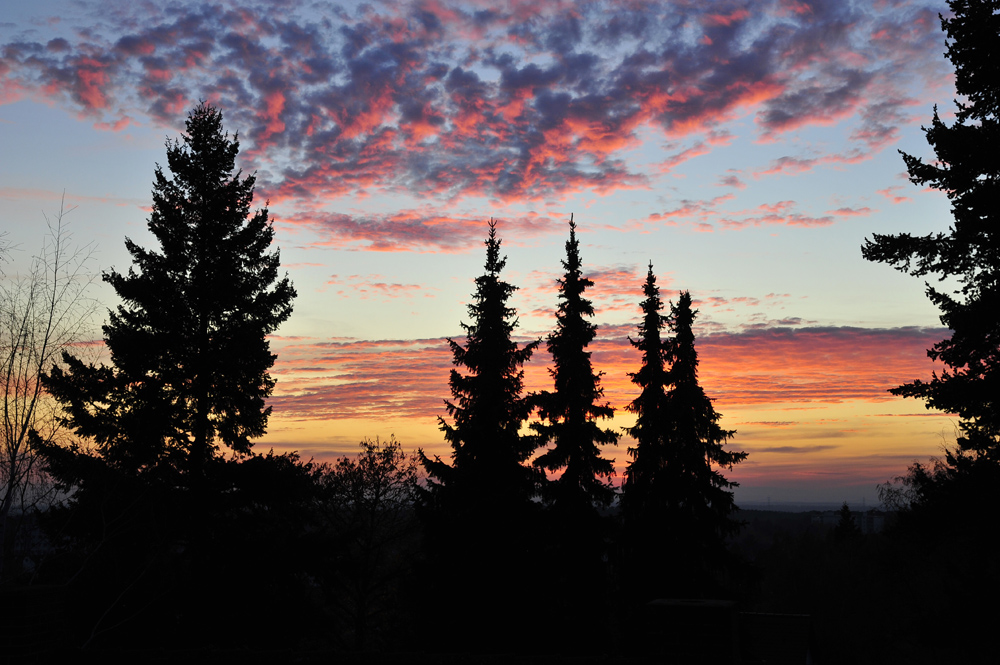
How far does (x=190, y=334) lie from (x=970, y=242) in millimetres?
20867

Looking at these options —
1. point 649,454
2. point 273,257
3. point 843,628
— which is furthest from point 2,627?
point 843,628

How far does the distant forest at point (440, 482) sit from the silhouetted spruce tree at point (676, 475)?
0.09m

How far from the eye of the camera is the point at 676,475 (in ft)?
86.6

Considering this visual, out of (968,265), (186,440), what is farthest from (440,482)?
(968,265)

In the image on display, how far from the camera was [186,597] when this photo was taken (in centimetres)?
1838

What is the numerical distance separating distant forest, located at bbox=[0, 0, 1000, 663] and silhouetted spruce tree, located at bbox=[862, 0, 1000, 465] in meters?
0.05

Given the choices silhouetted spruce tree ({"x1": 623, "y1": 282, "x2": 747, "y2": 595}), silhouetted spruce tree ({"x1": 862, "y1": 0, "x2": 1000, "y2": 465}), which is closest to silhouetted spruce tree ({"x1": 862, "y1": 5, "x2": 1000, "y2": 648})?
silhouetted spruce tree ({"x1": 862, "y1": 0, "x2": 1000, "y2": 465})

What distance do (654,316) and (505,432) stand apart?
856 centimetres

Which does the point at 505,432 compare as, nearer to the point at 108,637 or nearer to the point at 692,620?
the point at 108,637

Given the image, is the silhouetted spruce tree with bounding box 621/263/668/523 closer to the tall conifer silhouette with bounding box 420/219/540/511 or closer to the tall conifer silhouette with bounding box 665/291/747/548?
the tall conifer silhouette with bounding box 665/291/747/548

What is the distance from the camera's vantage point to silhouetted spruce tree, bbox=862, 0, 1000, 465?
1484 cm

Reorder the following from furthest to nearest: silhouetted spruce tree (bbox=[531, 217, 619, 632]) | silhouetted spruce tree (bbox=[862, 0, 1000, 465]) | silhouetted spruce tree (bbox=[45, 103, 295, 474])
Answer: silhouetted spruce tree (bbox=[531, 217, 619, 632])
silhouetted spruce tree (bbox=[45, 103, 295, 474])
silhouetted spruce tree (bbox=[862, 0, 1000, 465])

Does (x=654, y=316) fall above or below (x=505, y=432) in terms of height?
above

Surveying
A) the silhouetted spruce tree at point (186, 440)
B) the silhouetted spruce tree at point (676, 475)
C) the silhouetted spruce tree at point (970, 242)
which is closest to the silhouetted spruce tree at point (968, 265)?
the silhouetted spruce tree at point (970, 242)
